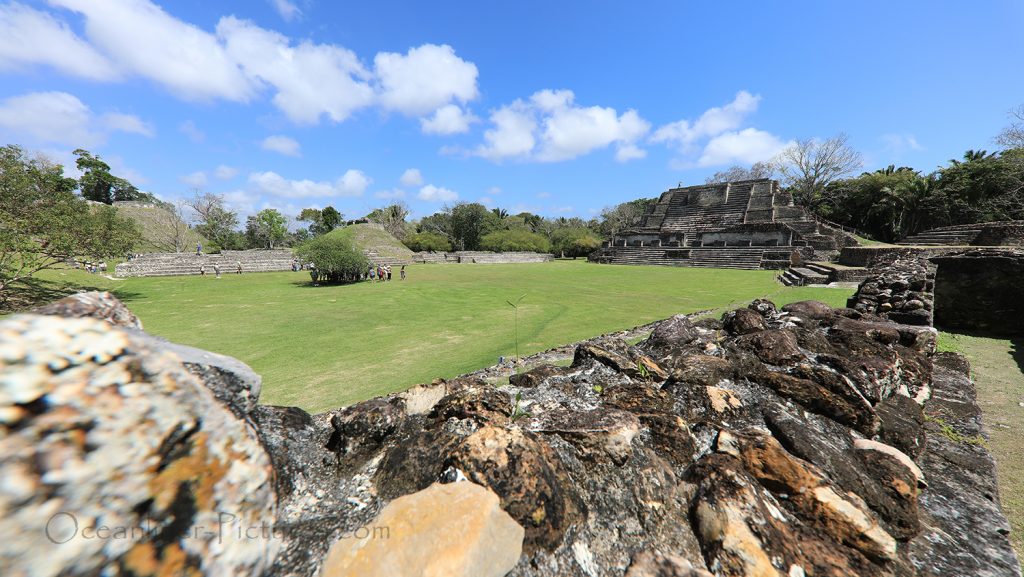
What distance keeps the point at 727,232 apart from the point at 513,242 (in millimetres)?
24064

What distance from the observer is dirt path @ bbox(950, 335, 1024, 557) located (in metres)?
2.14

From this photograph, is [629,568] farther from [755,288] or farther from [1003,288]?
[755,288]

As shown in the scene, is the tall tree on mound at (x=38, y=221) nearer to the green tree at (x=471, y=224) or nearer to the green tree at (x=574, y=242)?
the green tree at (x=471, y=224)

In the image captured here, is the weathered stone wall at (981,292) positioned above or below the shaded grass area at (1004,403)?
above

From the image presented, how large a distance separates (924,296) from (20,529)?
804 centimetres

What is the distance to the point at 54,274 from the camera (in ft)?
55.1

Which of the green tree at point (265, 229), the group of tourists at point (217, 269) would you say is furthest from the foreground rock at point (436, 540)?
the green tree at point (265, 229)

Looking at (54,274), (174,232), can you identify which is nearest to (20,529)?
(54,274)

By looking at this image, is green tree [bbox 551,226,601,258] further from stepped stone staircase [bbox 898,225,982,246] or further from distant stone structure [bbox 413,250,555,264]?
stepped stone staircase [bbox 898,225,982,246]

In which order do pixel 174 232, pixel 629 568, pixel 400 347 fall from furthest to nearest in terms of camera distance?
pixel 174 232 < pixel 400 347 < pixel 629 568

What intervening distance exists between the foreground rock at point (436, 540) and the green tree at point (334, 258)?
2025cm

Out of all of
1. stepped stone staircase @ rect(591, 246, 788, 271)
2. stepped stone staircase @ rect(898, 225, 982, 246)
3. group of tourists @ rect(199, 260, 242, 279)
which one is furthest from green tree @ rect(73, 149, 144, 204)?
stepped stone staircase @ rect(898, 225, 982, 246)

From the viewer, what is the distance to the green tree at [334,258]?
62.7 ft

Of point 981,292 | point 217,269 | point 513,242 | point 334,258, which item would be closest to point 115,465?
point 981,292
